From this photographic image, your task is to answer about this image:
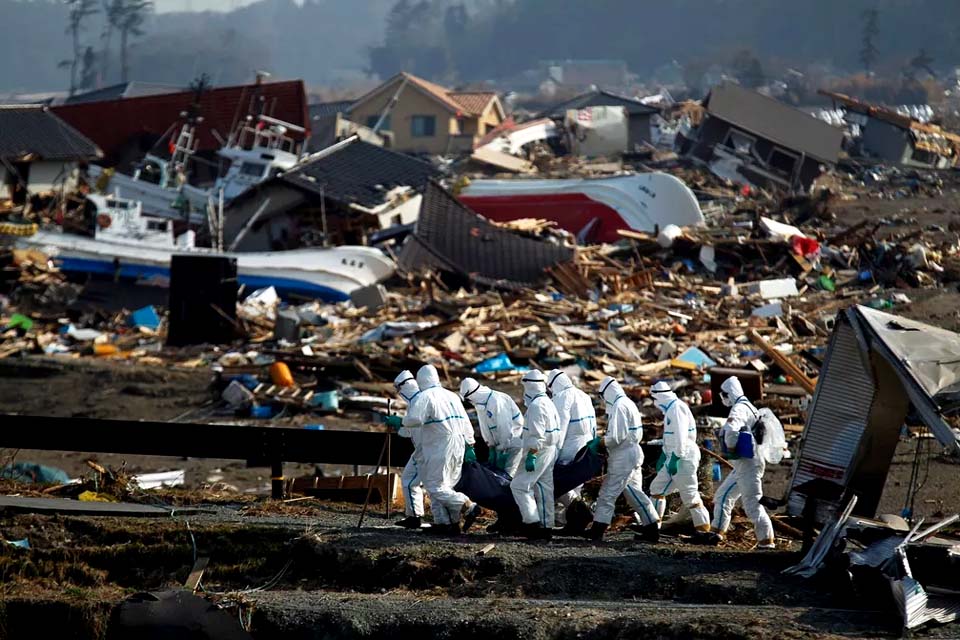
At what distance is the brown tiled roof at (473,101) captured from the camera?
6444 centimetres

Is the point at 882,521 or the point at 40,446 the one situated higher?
the point at 882,521

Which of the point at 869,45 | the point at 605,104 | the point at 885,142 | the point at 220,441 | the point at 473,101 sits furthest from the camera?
the point at 869,45

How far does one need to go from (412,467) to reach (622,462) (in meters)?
1.91

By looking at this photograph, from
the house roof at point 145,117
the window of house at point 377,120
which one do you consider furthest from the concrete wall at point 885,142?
the house roof at point 145,117

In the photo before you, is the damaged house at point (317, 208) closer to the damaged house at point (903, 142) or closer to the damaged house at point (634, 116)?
the damaged house at point (634, 116)

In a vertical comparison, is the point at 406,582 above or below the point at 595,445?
below

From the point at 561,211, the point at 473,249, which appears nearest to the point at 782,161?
the point at 561,211

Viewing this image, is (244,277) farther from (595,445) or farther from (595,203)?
(595,445)

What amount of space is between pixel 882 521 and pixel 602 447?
2690 millimetres

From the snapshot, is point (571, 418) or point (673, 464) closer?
point (673, 464)

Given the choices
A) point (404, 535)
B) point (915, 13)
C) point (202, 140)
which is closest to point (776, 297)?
point (404, 535)

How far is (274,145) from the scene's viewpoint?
39625mm

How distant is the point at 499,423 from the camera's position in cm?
1216

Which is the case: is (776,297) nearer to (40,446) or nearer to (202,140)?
(40,446)
